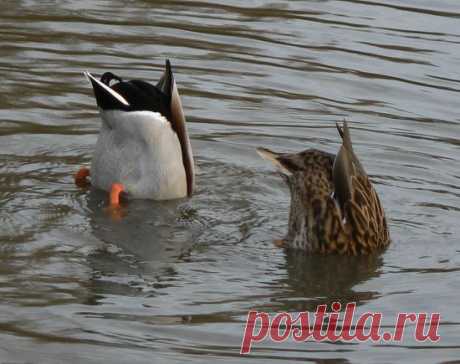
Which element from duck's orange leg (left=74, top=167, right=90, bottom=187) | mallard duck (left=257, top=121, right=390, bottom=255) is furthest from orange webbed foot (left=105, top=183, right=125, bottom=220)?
Result: mallard duck (left=257, top=121, right=390, bottom=255)

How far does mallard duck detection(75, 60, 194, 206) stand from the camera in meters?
9.32

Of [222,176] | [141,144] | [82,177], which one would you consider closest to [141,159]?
[141,144]

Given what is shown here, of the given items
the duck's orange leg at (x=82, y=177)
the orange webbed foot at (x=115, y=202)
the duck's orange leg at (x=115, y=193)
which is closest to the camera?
the orange webbed foot at (x=115, y=202)

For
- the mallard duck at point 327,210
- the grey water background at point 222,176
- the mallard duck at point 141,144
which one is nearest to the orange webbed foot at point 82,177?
the mallard duck at point 141,144

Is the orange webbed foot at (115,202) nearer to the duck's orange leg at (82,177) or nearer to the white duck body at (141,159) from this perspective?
the white duck body at (141,159)

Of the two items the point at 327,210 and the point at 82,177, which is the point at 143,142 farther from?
the point at 327,210

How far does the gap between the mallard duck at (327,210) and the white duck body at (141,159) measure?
1058 millimetres

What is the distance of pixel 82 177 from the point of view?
975 cm

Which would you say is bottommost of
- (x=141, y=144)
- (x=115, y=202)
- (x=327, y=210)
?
(x=115, y=202)

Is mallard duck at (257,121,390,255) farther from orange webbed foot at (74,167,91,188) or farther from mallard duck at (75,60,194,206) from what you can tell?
orange webbed foot at (74,167,91,188)

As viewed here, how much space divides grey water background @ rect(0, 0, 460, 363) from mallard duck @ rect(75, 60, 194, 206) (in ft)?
Result: 0.45

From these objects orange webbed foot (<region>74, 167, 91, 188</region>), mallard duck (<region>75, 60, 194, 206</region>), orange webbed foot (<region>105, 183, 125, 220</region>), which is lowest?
orange webbed foot (<region>105, 183, 125, 220</region>)

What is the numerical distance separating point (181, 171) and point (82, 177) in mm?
693

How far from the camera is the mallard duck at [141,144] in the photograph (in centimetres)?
932
